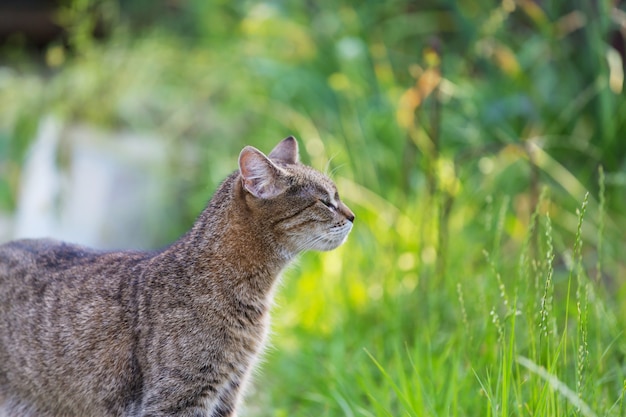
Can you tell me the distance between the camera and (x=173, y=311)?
114 inches

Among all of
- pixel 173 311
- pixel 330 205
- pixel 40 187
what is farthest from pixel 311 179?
pixel 40 187

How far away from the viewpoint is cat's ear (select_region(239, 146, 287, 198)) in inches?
113

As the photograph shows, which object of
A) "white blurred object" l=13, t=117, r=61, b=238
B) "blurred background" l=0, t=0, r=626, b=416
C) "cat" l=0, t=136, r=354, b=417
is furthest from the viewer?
"white blurred object" l=13, t=117, r=61, b=238

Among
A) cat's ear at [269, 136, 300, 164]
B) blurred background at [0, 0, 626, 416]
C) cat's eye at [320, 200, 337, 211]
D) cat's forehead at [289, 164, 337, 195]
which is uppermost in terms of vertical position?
cat's ear at [269, 136, 300, 164]

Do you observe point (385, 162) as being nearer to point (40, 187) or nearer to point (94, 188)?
point (94, 188)

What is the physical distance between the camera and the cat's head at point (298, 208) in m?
2.98

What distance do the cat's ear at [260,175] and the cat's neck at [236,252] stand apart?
0.09m

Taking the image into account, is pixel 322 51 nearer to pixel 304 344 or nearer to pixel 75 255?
pixel 304 344

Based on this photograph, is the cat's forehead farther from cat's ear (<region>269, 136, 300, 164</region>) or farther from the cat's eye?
cat's ear (<region>269, 136, 300, 164</region>)

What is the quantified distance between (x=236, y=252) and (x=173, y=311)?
Result: 296 millimetres

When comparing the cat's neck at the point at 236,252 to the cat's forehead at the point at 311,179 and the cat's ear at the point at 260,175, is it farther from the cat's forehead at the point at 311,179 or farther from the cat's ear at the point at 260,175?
the cat's forehead at the point at 311,179

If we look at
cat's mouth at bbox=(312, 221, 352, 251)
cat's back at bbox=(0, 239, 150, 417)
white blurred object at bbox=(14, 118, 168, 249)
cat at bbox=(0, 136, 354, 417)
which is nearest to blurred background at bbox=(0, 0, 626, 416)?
white blurred object at bbox=(14, 118, 168, 249)

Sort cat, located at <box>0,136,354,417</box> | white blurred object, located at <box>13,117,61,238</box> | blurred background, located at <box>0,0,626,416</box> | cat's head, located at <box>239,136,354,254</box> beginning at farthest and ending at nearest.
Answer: white blurred object, located at <box>13,117,61,238</box> → blurred background, located at <box>0,0,626,416</box> → cat's head, located at <box>239,136,354,254</box> → cat, located at <box>0,136,354,417</box>

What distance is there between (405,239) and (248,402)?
132 cm
